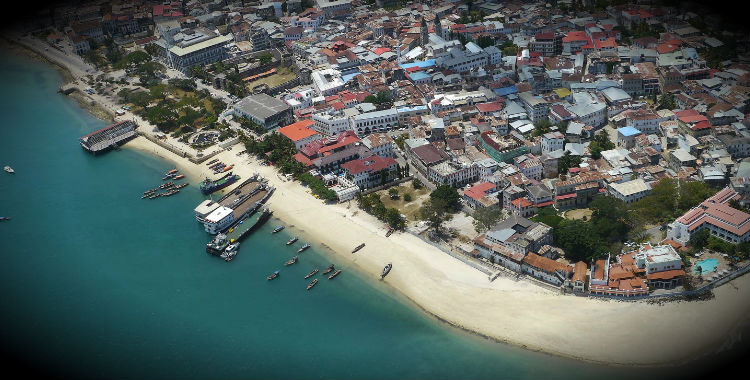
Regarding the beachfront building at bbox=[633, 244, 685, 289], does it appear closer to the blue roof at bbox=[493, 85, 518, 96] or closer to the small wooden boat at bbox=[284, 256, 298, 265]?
the small wooden boat at bbox=[284, 256, 298, 265]

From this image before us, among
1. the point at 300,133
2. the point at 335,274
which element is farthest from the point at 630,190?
the point at 300,133

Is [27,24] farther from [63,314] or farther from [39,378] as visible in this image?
[39,378]

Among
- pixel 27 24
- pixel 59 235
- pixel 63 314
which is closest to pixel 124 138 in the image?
pixel 59 235

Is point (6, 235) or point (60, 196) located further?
point (60, 196)

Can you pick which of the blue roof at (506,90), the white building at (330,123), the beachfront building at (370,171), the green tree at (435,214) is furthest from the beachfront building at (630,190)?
the white building at (330,123)

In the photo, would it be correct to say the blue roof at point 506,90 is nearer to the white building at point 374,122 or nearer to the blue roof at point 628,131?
the white building at point 374,122

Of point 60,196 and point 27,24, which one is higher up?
point 27,24

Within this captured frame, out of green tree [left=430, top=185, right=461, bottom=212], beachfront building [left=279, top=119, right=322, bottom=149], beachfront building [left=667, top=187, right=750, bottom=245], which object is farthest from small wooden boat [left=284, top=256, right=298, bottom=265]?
beachfront building [left=667, top=187, right=750, bottom=245]
